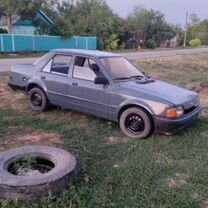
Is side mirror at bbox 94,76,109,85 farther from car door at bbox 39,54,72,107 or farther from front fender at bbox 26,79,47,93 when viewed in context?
front fender at bbox 26,79,47,93

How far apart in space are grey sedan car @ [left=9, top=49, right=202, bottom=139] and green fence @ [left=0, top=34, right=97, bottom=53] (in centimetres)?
2085

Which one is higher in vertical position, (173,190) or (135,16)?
(135,16)

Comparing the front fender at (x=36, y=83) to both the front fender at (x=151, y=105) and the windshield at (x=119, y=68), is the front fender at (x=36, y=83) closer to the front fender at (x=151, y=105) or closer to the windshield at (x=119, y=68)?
the windshield at (x=119, y=68)

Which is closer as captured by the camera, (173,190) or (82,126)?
(173,190)

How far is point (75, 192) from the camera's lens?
3.73 metres

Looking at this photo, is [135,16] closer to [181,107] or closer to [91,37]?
[91,37]

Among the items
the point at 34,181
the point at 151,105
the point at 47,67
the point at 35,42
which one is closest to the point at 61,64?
the point at 47,67

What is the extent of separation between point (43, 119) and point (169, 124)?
2.67 m

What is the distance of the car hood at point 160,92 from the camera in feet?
18.6

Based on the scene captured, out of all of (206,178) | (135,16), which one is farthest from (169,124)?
(135,16)

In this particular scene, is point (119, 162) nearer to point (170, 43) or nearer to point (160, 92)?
Answer: point (160, 92)

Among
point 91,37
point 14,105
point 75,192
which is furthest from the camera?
point 91,37

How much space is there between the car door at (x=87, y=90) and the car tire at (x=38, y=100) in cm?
78

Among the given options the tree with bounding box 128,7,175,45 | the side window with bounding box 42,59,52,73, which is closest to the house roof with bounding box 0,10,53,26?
the tree with bounding box 128,7,175,45
